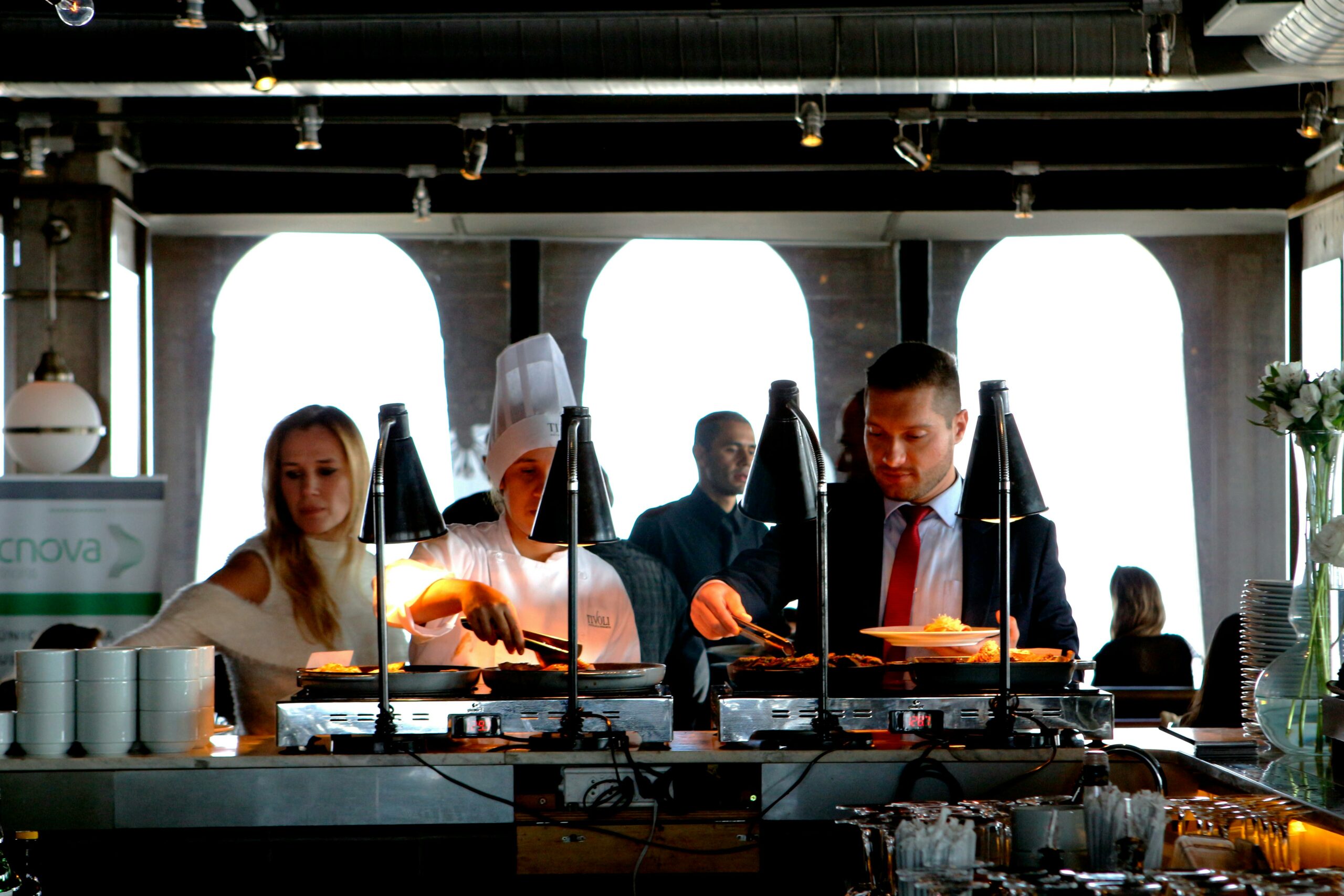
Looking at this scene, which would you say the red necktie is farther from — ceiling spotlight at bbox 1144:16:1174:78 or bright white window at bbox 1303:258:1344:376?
bright white window at bbox 1303:258:1344:376

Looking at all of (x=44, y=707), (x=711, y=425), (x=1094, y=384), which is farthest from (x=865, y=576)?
(x=1094, y=384)

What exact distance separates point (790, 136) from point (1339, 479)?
13.3 feet

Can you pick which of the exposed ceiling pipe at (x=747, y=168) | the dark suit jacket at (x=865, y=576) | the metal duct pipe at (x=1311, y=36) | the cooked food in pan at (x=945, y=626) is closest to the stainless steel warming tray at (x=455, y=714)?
the cooked food in pan at (x=945, y=626)

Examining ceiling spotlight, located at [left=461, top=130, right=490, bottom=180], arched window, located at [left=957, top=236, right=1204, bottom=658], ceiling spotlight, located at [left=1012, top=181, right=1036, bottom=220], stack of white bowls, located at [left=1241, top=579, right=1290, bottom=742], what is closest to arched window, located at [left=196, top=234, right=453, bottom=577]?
ceiling spotlight, located at [left=461, top=130, right=490, bottom=180]

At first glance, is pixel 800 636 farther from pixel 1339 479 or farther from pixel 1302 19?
pixel 1302 19

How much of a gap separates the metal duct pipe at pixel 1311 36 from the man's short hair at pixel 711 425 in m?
3.51

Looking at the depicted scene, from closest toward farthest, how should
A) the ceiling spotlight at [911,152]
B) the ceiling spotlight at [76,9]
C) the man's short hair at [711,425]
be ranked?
the ceiling spotlight at [76,9] < the ceiling spotlight at [911,152] < the man's short hair at [711,425]

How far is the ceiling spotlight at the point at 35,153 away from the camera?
17.3 ft

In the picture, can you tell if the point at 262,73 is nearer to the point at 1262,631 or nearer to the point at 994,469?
the point at 994,469

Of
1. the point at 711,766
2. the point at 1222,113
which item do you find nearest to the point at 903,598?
the point at 711,766

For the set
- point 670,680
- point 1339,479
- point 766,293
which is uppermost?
point 766,293

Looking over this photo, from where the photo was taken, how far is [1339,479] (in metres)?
2.58

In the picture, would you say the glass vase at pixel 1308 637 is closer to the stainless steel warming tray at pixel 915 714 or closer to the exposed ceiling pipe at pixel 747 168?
the stainless steel warming tray at pixel 915 714

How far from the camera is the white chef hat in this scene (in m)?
3.51
